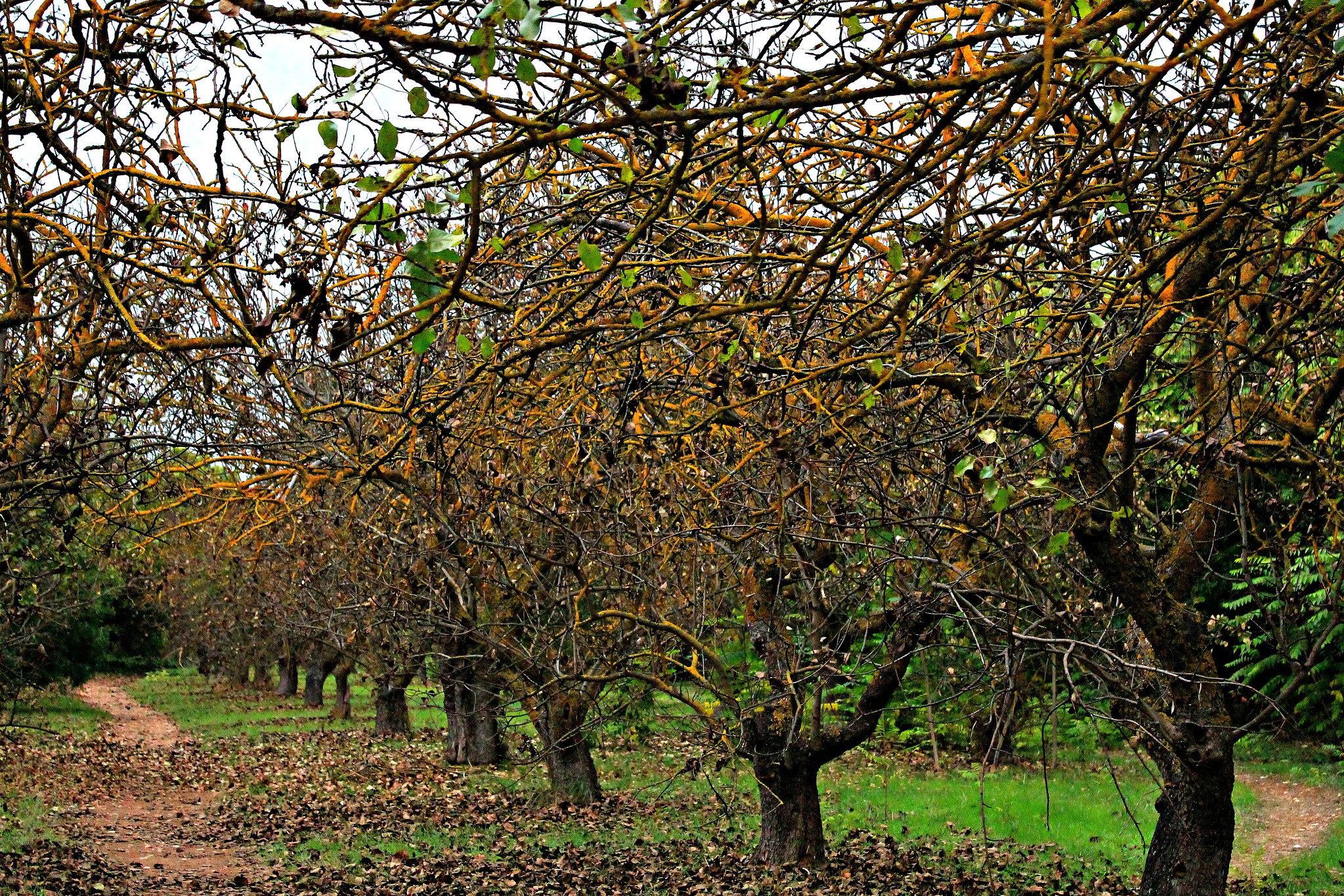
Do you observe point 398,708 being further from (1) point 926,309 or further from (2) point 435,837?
(1) point 926,309

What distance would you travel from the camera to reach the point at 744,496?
8.41 meters

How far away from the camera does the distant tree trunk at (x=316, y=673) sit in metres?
30.0

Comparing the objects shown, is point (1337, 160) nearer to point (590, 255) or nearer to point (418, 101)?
point (590, 255)

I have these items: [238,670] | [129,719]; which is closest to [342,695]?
[129,719]

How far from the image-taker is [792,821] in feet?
30.7

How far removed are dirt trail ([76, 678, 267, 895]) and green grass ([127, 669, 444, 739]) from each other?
4.56m

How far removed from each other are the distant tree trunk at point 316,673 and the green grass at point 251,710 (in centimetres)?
34

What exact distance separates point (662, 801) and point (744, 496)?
7.81m

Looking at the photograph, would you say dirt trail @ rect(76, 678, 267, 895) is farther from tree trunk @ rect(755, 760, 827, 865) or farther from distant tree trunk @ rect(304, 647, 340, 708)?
distant tree trunk @ rect(304, 647, 340, 708)

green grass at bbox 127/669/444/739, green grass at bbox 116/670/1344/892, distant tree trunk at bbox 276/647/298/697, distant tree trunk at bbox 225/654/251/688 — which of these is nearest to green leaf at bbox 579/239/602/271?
green grass at bbox 116/670/1344/892

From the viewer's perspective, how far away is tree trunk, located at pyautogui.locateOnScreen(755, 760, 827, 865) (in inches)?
365

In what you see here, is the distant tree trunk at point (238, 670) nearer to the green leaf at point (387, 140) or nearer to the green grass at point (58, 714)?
the green grass at point (58, 714)

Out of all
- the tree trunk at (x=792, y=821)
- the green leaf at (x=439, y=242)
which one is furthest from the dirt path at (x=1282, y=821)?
the green leaf at (x=439, y=242)

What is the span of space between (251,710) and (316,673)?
2.92 metres
